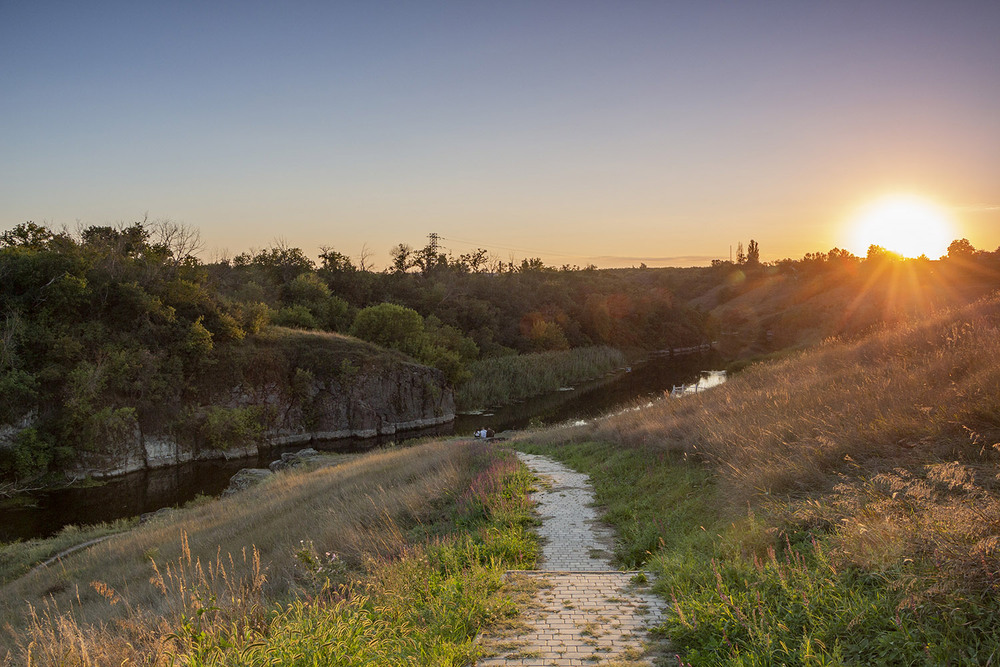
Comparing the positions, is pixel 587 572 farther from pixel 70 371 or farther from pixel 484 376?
pixel 484 376

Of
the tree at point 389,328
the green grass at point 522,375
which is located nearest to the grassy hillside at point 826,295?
the green grass at point 522,375

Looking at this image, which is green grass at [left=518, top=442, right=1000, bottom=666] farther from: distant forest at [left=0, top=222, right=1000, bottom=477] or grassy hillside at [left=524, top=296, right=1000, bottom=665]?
distant forest at [left=0, top=222, right=1000, bottom=477]

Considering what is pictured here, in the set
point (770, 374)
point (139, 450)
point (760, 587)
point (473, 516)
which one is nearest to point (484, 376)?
point (139, 450)

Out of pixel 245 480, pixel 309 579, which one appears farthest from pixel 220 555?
pixel 245 480

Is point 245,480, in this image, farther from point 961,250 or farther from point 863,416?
point 961,250

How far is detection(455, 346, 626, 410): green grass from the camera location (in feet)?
204

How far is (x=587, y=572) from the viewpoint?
7.18 m

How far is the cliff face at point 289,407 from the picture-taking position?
39.8m

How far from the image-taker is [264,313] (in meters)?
52.1

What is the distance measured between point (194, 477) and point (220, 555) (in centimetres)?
2723

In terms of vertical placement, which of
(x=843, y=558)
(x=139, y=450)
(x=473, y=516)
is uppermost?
(x=843, y=558)

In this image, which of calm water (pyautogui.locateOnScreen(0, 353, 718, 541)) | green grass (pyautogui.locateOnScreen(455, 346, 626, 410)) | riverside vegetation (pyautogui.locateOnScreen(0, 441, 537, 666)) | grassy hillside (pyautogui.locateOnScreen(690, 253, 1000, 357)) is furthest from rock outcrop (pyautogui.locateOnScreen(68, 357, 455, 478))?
grassy hillside (pyautogui.locateOnScreen(690, 253, 1000, 357))

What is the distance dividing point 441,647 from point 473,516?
19.1 ft

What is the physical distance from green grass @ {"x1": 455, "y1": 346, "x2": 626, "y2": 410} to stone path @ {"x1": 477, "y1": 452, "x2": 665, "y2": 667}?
52.3 meters
